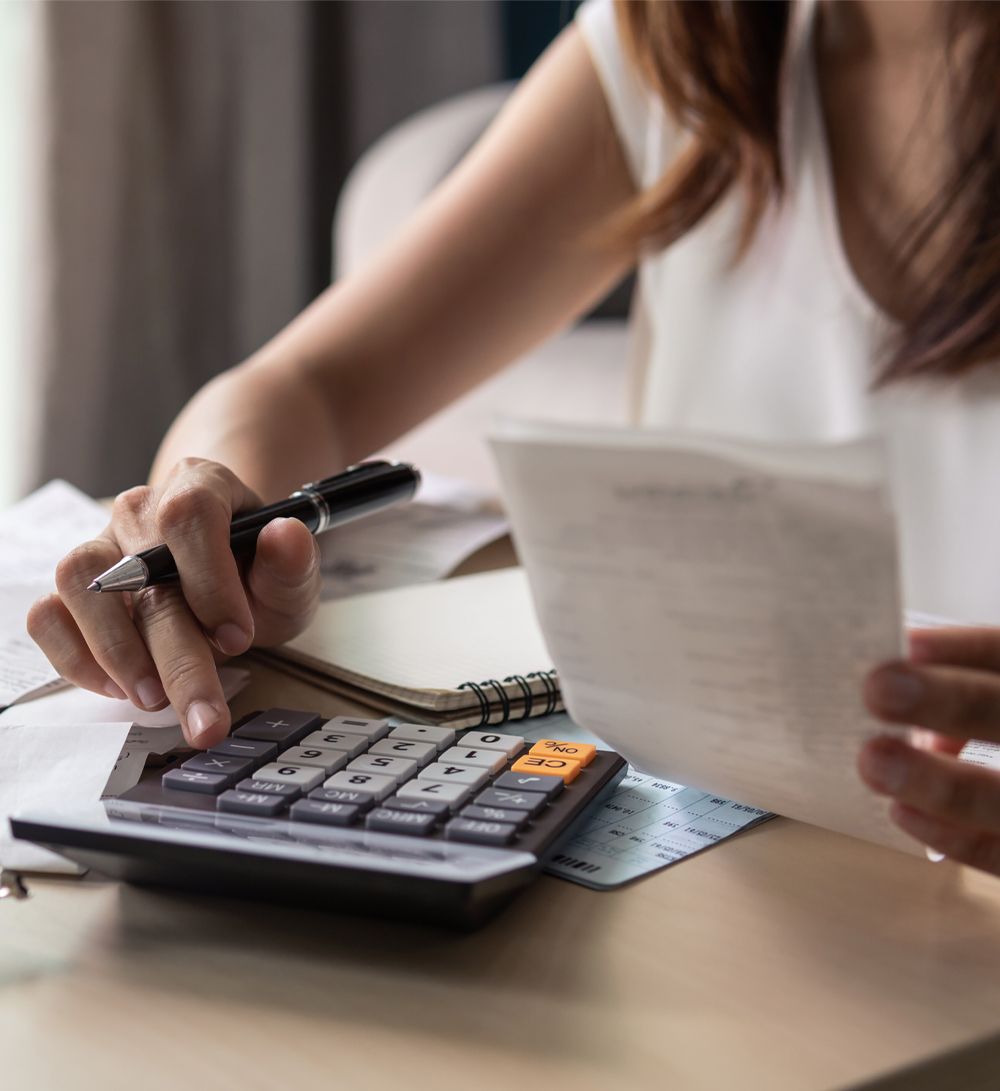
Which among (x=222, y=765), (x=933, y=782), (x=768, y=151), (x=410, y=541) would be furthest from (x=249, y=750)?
(x=768, y=151)

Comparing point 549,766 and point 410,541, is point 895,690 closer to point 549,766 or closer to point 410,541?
point 549,766

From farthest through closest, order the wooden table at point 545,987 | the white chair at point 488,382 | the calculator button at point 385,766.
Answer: the white chair at point 488,382
the calculator button at point 385,766
the wooden table at point 545,987

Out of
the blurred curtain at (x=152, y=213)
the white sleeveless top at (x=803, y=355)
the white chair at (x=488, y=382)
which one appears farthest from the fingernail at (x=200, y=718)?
the blurred curtain at (x=152, y=213)

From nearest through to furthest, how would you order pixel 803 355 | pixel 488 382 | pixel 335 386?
1. pixel 335 386
2. pixel 803 355
3. pixel 488 382

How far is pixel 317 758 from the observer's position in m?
0.37

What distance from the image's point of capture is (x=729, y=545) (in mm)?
276

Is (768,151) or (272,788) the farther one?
(768,151)

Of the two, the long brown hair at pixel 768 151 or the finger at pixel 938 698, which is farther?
the long brown hair at pixel 768 151

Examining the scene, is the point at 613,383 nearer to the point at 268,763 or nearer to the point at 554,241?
the point at 554,241

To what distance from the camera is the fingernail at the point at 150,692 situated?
44cm

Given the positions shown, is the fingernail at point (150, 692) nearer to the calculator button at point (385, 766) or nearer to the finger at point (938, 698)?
the calculator button at point (385, 766)

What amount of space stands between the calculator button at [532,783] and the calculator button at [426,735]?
0.10ft

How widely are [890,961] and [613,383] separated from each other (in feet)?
3.85

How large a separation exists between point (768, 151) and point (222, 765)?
742mm
